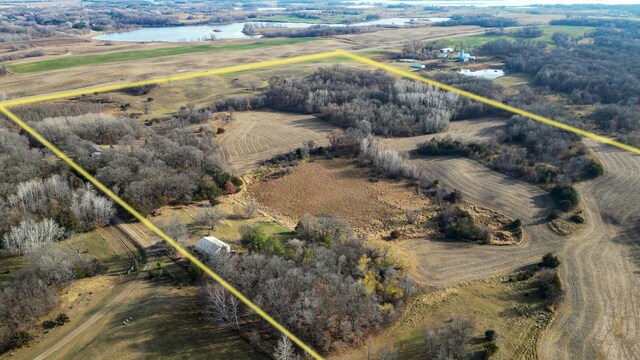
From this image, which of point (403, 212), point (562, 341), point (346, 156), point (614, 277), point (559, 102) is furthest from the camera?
point (559, 102)

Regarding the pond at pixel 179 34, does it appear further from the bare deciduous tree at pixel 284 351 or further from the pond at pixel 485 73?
the bare deciduous tree at pixel 284 351

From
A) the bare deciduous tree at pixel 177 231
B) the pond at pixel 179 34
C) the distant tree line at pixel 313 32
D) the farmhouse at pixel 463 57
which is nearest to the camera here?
the bare deciduous tree at pixel 177 231

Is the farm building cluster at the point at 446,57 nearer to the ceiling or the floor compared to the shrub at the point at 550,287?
nearer to the ceiling

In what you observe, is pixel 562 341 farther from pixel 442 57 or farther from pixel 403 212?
pixel 442 57

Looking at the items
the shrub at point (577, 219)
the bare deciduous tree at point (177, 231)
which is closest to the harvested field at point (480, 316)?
the shrub at point (577, 219)

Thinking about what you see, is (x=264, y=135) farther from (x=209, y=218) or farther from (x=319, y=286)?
(x=319, y=286)

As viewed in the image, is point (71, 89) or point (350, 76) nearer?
point (71, 89)

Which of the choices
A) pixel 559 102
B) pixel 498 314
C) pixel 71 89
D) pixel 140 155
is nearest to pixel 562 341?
pixel 498 314
